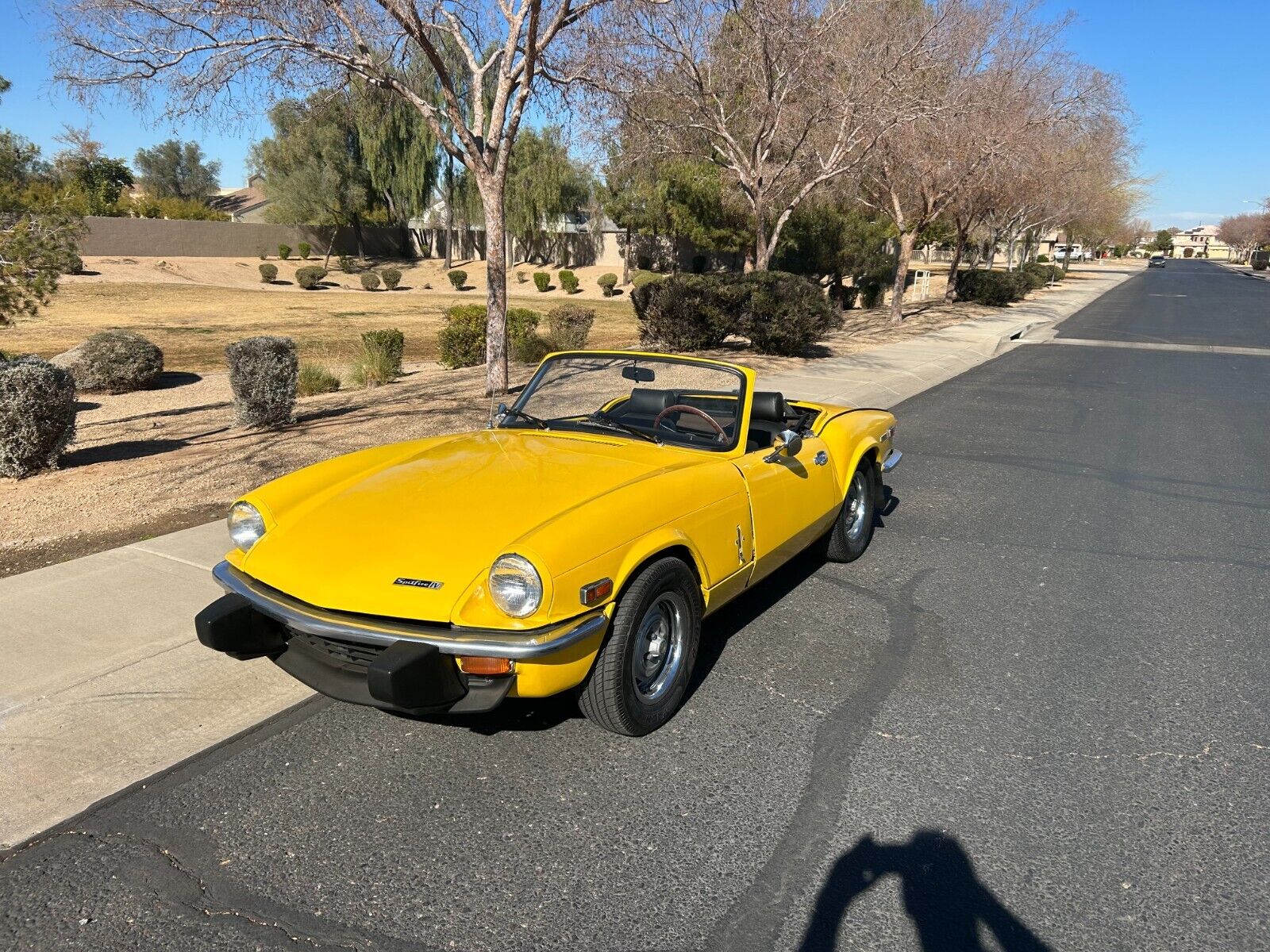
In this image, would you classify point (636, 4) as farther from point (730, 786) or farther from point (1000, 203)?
point (1000, 203)

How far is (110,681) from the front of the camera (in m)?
3.84

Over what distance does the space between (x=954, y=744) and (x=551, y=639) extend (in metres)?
1.70

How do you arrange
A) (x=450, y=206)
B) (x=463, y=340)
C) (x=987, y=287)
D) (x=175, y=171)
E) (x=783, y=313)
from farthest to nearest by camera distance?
1. (x=175, y=171)
2. (x=450, y=206)
3. (x=987, y=287)
4. (x=783, y=313)
5. (x=463, y=340)

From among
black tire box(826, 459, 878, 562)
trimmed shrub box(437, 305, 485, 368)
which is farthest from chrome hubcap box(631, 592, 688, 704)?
trimmed shrub box(437, 305, 485, 368)

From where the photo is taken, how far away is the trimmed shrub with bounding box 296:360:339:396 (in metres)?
12.2

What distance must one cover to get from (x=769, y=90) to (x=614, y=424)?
12.5m

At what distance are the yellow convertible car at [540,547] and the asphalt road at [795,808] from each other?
1.28 ft

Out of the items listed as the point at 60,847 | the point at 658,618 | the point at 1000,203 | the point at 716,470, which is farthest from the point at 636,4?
the point at 1000,203

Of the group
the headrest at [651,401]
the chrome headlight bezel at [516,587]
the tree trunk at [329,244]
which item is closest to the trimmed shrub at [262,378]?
the headrest at [651,401]

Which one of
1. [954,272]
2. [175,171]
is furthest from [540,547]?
[175,171]

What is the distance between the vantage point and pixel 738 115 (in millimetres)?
16969

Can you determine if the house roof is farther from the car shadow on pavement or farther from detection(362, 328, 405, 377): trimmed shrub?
the car shadow on pavement

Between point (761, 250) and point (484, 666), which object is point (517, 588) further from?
point (761, 250)

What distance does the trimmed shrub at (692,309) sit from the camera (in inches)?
613
